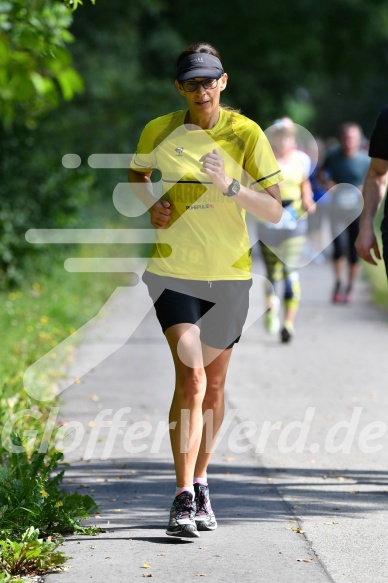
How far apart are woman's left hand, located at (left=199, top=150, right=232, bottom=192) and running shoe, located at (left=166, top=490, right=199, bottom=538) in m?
1.31

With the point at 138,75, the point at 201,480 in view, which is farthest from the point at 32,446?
the point at 138,75

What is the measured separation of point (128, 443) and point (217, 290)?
2389mm

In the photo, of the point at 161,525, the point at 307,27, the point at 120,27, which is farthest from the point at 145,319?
the point at 307,27

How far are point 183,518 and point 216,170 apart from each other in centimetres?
147

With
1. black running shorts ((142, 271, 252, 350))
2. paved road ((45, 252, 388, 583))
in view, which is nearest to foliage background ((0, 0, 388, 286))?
paved road ((45, 252, 388, 583))

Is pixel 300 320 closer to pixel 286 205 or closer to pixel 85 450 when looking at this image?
pixel 286 205

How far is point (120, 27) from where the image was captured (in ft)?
98.4

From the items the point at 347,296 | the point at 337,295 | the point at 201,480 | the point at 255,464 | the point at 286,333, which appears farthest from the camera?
the point at 347,296

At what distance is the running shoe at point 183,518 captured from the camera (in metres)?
5.51

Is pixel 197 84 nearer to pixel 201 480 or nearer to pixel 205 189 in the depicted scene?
pixel 205 189

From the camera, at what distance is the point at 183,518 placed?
5.53 metres

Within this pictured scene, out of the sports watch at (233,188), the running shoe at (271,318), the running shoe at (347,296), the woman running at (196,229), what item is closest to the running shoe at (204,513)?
the woman running at (196,229)

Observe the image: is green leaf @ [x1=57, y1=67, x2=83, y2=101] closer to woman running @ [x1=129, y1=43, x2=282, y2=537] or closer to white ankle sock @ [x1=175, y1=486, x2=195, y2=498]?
woman running @ [x1=129, y1=43, x2=282, y2=537]

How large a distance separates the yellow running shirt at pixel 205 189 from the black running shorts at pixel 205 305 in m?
0.04
